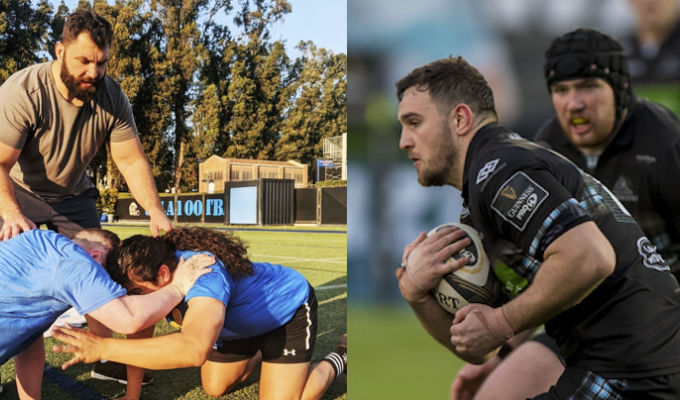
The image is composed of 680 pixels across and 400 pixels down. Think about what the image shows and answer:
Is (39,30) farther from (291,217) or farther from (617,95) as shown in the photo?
(617,95)

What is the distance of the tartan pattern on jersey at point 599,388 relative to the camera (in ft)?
4.87

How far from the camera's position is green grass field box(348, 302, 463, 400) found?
3.83 meters

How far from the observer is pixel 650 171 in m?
2.69

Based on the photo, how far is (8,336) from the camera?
2.12 metres

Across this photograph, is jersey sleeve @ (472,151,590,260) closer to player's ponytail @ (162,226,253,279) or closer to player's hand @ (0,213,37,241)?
player's ponytail @ (162,226,253,279)

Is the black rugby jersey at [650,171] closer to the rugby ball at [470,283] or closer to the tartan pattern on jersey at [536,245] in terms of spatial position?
the rugby ball at [470,283]

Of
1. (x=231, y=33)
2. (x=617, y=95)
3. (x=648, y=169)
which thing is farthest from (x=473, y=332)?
(x=231, y=33)

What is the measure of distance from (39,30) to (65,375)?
1818 millimetres

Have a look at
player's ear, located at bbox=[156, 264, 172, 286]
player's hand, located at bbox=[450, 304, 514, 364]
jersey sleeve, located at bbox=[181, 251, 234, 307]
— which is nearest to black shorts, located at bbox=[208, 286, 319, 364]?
jersey sleeve, located at bbox=[181, 251, 234, 307]

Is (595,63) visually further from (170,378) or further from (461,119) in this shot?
(170,378)

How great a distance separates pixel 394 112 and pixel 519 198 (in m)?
6.09

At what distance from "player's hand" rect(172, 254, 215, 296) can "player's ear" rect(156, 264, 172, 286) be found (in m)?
0.04

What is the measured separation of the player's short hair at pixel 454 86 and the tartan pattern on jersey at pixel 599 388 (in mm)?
810

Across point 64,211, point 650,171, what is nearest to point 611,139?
point 650,171
